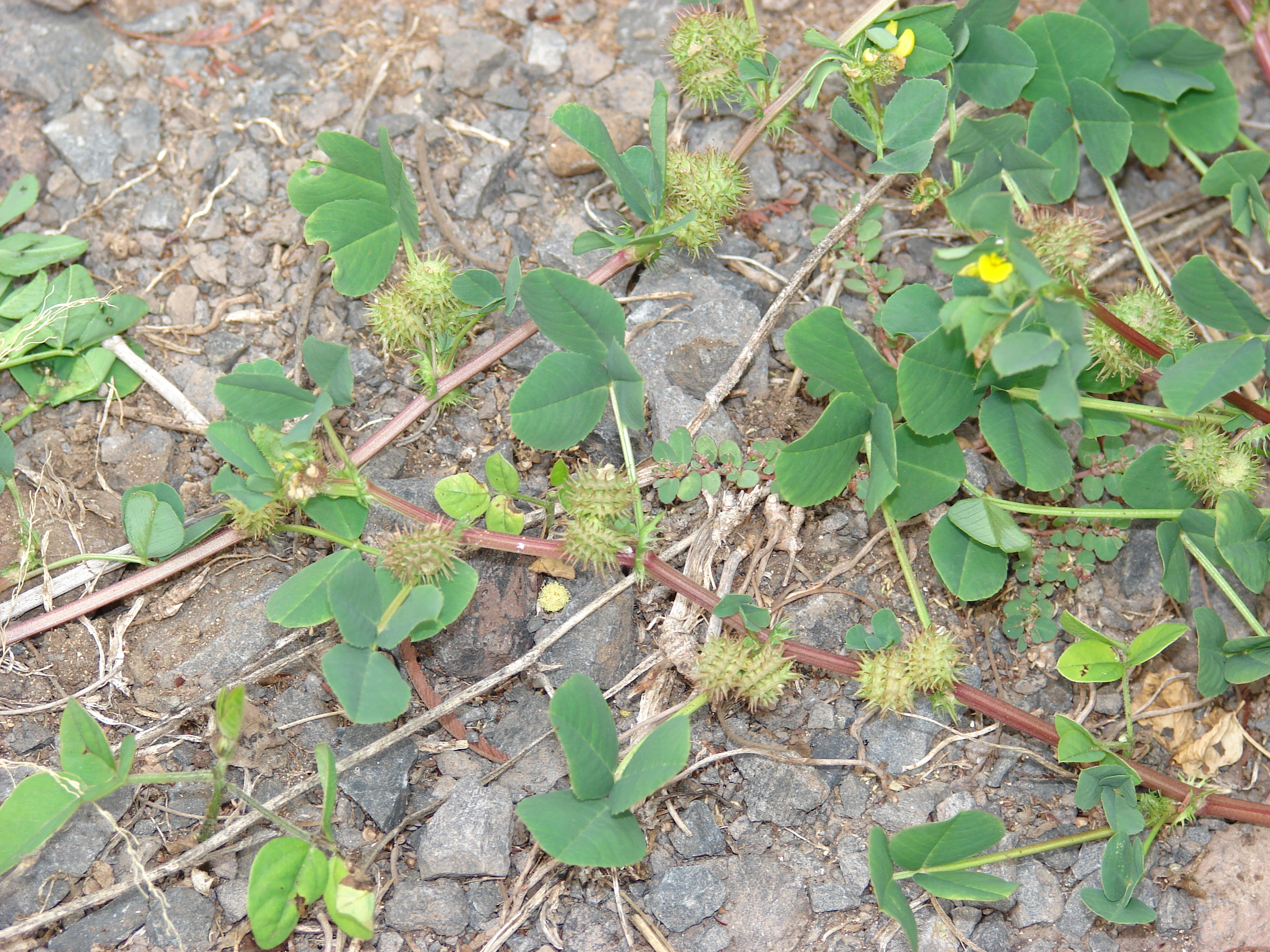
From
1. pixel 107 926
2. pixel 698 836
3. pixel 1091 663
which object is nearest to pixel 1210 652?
pixel 1091 663

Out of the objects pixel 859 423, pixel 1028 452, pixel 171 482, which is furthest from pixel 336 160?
pixel 1028 452

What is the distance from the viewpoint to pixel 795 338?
2.38 metres

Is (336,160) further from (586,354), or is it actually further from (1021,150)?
(1021,150)

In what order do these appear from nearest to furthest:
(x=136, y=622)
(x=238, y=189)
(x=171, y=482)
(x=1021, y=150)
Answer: (x=1021, y=150) → (x=136, y=622) → (x=171, y=482) → (x=238, y=189)

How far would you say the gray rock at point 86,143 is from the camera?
3039 millimetres

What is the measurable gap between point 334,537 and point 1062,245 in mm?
2074

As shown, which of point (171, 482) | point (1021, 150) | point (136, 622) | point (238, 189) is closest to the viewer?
point (1021, 150)

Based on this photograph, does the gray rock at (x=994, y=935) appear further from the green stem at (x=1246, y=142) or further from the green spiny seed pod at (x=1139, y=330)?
the green stem at (x=1246, y=142)

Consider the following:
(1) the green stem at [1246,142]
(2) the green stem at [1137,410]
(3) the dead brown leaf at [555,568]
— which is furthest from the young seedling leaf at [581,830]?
(1) the green stem at [1246,142]

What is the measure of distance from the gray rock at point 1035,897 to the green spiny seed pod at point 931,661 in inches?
22.1

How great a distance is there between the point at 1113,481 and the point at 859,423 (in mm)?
920

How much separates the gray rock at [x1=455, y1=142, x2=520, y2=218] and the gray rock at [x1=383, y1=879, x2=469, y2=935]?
2.05 meters

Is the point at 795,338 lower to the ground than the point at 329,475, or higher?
higher

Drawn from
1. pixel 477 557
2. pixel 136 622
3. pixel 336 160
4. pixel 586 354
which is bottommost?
pixel 136 622
